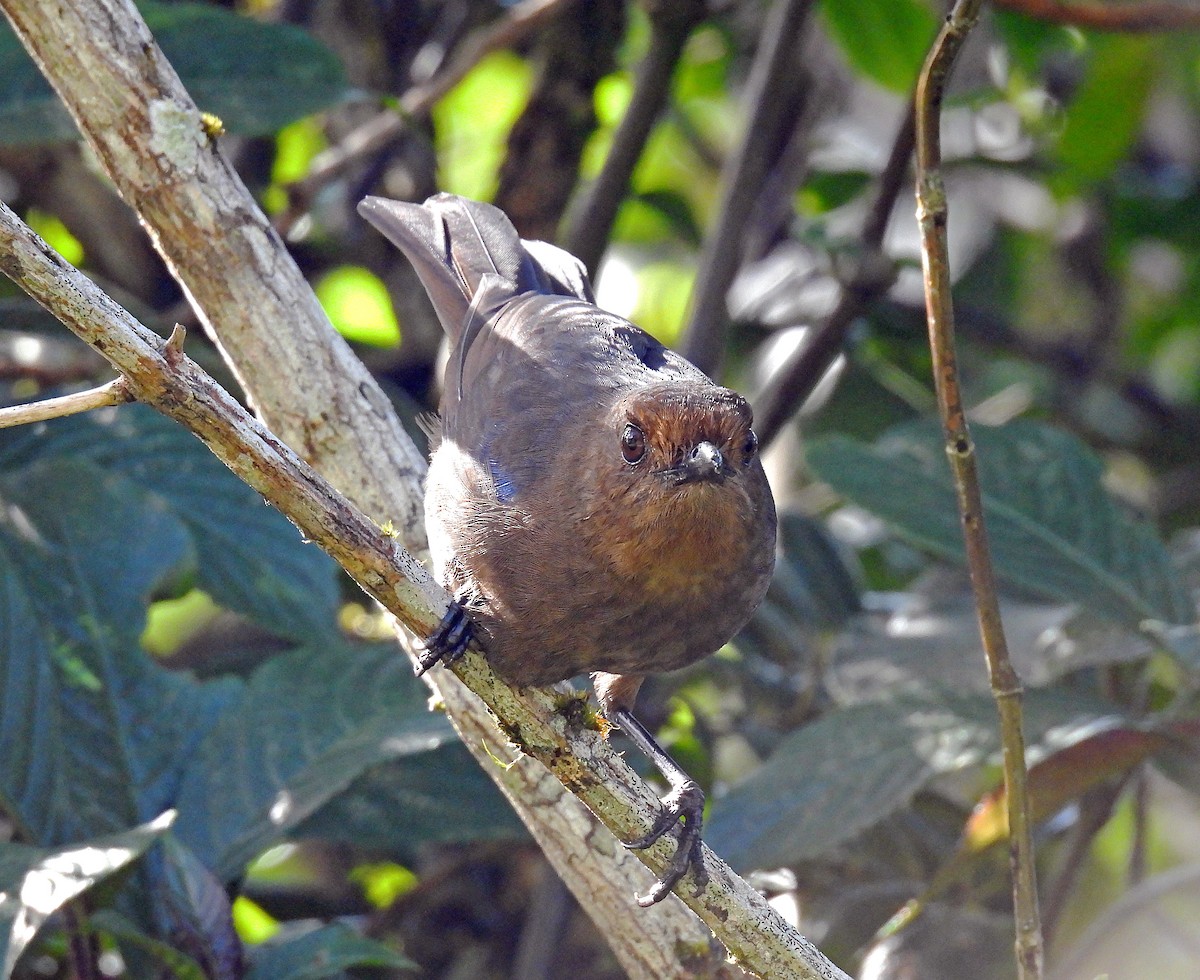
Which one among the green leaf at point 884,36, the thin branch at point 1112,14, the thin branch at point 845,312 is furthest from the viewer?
→ the green leaf at point 884,36

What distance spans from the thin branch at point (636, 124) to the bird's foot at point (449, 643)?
2035 millimetres

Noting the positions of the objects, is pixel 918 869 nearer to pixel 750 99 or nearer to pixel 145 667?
pixel 145 667

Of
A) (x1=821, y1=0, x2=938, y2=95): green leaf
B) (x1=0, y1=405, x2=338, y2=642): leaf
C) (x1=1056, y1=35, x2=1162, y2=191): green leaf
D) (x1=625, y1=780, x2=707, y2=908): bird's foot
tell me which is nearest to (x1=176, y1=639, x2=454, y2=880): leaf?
(x1=0, y1=405, x2=338, y2=642): leaf

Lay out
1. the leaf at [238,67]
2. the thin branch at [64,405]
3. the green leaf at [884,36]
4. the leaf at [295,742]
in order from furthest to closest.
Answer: the green leaf at [884,36]
the leaf at [238,67]
the leaf at [295,742]
the thin branch at [64,405]

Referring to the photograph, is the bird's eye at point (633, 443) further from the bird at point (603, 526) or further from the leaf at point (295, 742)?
the leaf at point (295, 742)

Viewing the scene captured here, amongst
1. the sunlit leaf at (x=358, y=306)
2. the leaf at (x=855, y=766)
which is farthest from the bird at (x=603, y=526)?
the sunlit leaf at (x=358, y=306)

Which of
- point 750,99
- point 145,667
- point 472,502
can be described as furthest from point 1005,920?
point 750,99

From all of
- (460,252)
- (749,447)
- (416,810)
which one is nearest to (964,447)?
(749,447)

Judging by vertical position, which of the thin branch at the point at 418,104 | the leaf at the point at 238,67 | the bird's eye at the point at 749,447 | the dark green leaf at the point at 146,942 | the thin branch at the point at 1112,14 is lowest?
the dark green leaf at the point at 146,942

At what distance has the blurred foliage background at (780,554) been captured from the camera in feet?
9.81

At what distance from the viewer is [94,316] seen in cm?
184

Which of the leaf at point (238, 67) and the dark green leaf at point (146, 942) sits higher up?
A: the leaf at point (238, 67)

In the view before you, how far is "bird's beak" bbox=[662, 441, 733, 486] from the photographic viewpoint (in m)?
2.43

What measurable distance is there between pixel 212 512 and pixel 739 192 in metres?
1.75
